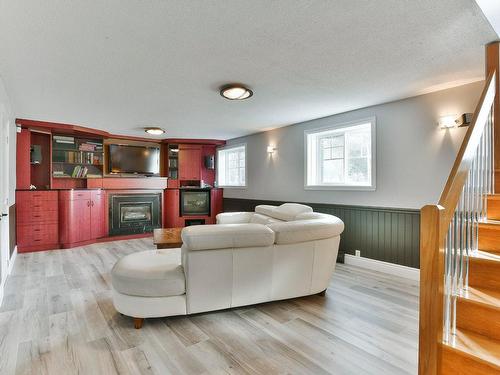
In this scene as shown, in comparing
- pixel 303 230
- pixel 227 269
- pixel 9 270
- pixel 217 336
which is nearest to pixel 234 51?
pixel 303 230

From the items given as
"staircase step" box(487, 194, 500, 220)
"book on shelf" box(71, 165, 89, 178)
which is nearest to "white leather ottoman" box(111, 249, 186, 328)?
"staircase step" box(487, 194, 500, 220)

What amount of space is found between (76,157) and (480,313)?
21.3 ft

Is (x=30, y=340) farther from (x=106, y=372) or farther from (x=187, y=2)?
(x=187, y=2)

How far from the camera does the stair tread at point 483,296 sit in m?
1.48

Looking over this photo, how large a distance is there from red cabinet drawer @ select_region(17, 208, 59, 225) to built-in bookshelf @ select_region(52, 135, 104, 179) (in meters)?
0.88

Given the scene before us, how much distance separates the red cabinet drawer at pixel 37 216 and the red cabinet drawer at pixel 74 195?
A: 29 cm

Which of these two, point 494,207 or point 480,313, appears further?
point 494,207

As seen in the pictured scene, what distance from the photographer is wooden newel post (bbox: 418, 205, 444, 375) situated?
1.28 m

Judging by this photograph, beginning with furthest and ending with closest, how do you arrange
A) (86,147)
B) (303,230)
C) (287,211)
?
(86,147) → (287,211) → (303,230)

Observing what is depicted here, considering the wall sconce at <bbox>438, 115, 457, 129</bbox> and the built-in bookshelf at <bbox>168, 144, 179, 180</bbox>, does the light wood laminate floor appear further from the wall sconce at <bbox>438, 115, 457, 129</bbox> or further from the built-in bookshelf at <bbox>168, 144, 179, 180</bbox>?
the built-in bookshelf at <bbox>168, 144, 179, 180</bbox>

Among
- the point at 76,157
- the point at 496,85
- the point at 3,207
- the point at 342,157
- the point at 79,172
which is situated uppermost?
the point at 496,85

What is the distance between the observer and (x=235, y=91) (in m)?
3.17

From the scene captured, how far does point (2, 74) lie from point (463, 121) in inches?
188

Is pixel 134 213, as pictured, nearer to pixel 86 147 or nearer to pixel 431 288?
pixel 86 147
